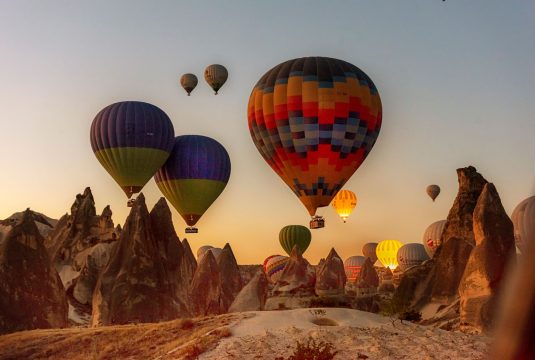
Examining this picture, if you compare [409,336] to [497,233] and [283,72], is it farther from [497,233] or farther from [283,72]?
[283,72]

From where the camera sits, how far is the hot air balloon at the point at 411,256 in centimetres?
8703

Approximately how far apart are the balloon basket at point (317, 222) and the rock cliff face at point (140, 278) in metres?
10.3

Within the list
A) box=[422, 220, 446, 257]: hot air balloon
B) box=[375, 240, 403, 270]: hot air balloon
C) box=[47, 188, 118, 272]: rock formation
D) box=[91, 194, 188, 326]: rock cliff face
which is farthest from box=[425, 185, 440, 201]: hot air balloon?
box=[91, 194, 188, 326]: rock cliff face

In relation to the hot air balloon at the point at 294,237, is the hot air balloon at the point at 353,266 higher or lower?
lower

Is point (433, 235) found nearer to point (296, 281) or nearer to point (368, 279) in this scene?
point (368, 279)

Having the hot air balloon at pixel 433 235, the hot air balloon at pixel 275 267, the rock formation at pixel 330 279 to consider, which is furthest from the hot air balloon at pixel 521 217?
the hot air balloon at pixel 275 267

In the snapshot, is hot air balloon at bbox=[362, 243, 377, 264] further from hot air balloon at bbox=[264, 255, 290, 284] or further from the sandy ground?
the sandy ground

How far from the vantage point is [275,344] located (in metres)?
17.4

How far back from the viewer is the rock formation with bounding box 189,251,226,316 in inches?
2218

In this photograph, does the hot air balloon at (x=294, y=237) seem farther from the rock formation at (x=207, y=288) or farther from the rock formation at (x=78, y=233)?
the rock formation at (x=207, y=288)

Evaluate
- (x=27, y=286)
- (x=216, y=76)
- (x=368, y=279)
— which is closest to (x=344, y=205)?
(x=368, y=279)

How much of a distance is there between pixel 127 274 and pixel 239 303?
16962mm

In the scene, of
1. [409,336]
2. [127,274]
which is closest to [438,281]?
[127,274]

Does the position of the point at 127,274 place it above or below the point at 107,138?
below
